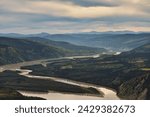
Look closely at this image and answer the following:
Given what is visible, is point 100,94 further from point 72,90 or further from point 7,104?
point 7,104

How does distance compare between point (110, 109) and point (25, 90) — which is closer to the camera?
point (110, 109)

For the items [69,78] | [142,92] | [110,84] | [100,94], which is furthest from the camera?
[69,78]

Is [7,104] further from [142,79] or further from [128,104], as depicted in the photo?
[142,79]

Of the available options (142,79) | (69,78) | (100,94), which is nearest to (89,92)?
(100,94)

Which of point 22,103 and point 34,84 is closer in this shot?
point 22,103

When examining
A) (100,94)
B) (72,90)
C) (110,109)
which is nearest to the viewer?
(110,109)

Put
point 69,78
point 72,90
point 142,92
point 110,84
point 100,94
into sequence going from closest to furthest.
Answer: point 142,92
point 100,94
point 72,90
point 110,84
point 69,78

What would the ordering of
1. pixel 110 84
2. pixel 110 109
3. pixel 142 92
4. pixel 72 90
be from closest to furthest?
1. pixel 110 109
2. pixel 142 92
3. pixel 72 90
4. pixel 110 84

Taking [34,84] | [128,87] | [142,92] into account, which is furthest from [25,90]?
[142,92]

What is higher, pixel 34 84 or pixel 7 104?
pixel 7 104
